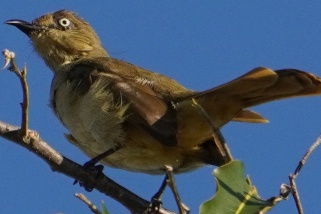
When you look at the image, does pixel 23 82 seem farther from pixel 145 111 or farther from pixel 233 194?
pixel 145 111

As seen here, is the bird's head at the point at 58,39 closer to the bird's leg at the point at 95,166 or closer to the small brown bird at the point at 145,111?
the small brown bird at the point at 145,111

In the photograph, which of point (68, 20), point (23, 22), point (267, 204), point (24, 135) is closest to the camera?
point (267, 204)

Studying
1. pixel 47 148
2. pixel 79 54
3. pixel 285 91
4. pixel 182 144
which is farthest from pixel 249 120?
pixel 79 54

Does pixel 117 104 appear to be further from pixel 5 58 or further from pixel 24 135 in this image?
pixel 5 58

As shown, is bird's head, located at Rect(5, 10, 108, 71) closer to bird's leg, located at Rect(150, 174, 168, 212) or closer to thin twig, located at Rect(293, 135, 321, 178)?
bird's leg, located at Rect(150, 174, 168, 212)

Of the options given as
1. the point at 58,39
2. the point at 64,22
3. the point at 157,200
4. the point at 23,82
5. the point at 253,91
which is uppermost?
the point at 64,22

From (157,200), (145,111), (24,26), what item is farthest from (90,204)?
(24,26)

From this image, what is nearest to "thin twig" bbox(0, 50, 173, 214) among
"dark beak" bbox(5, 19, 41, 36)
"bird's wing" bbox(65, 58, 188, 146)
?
"bird's wing" bbox(65, 58, 188, 146)
